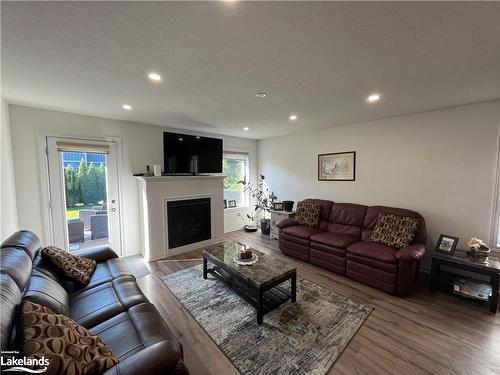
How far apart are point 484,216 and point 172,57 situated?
4.15 meters

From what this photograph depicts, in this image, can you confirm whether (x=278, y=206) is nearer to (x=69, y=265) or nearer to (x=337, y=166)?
(x=337, y=166)

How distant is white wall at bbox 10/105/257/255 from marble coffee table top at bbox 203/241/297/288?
1.94 m

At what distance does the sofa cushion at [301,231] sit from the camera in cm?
368

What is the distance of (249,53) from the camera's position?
1656 millimetres

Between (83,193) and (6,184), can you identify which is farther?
(83,193)

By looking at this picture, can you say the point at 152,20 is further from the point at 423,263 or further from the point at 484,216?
the point at 423,263

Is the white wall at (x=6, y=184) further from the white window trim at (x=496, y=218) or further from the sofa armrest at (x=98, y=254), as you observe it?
the white window trim at (x=496, y=218)

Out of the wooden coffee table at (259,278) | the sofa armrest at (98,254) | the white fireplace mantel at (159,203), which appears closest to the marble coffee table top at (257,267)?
the wooden coffee table at (259,278)

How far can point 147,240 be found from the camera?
372 centimetres

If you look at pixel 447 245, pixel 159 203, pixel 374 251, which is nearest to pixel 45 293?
pixel 159 203

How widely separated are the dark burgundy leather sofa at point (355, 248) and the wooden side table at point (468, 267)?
22 centimetres

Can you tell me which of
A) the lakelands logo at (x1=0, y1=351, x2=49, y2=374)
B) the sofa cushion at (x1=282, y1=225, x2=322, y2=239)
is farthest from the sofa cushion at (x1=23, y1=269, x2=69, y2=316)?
the sofa cushion at (x1=282, y1=225, x2=322, y2=239)

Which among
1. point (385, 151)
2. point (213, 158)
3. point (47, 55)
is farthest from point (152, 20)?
point (385, 151)

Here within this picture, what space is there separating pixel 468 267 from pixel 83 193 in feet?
17.9
